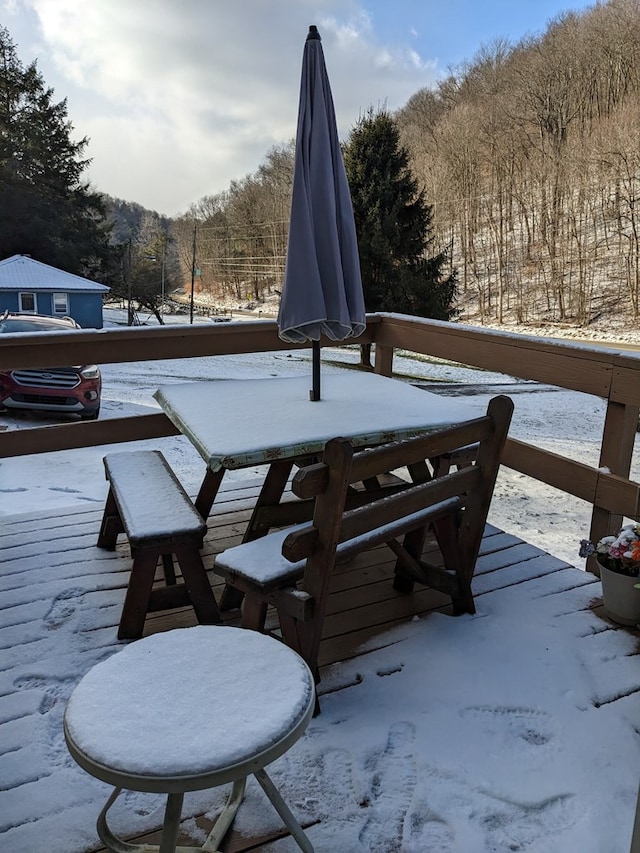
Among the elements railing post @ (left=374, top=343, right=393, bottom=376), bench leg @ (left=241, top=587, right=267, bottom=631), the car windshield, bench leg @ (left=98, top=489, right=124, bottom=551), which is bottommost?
bench leg @ (left=98, top=489, right=124, bottom=551)

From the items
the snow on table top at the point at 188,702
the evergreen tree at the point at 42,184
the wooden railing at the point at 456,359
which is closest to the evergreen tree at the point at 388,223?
the wooden railing at the point at 456,359

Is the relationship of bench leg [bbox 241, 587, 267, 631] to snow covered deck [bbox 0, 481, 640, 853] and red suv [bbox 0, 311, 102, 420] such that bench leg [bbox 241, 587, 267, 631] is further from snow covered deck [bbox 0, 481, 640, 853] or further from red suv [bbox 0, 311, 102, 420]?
red suv [bbox 0, 311, 102, 420]

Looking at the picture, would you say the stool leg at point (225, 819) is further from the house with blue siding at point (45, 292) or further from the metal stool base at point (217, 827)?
the house with blue siding at point (45, 292)

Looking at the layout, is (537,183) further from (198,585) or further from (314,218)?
(198,585)

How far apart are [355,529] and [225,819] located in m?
0.76

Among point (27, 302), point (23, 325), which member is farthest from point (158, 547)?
point (27, 302)

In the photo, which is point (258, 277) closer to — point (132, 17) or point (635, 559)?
point (132, 17)

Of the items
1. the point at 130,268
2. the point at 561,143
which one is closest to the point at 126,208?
the point at 130,268

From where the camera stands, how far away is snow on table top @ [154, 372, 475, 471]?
6.94 feet

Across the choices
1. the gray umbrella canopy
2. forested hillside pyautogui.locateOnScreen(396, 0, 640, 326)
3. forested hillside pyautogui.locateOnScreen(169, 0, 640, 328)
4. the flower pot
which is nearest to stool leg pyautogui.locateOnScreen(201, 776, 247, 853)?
the flower pot

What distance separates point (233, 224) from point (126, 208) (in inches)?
1199

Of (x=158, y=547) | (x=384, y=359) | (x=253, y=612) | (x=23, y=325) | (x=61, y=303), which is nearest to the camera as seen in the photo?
(x=253, y=612)

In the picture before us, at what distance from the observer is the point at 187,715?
1058mm

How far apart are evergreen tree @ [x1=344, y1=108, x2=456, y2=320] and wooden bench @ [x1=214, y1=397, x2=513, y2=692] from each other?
1575 cm
